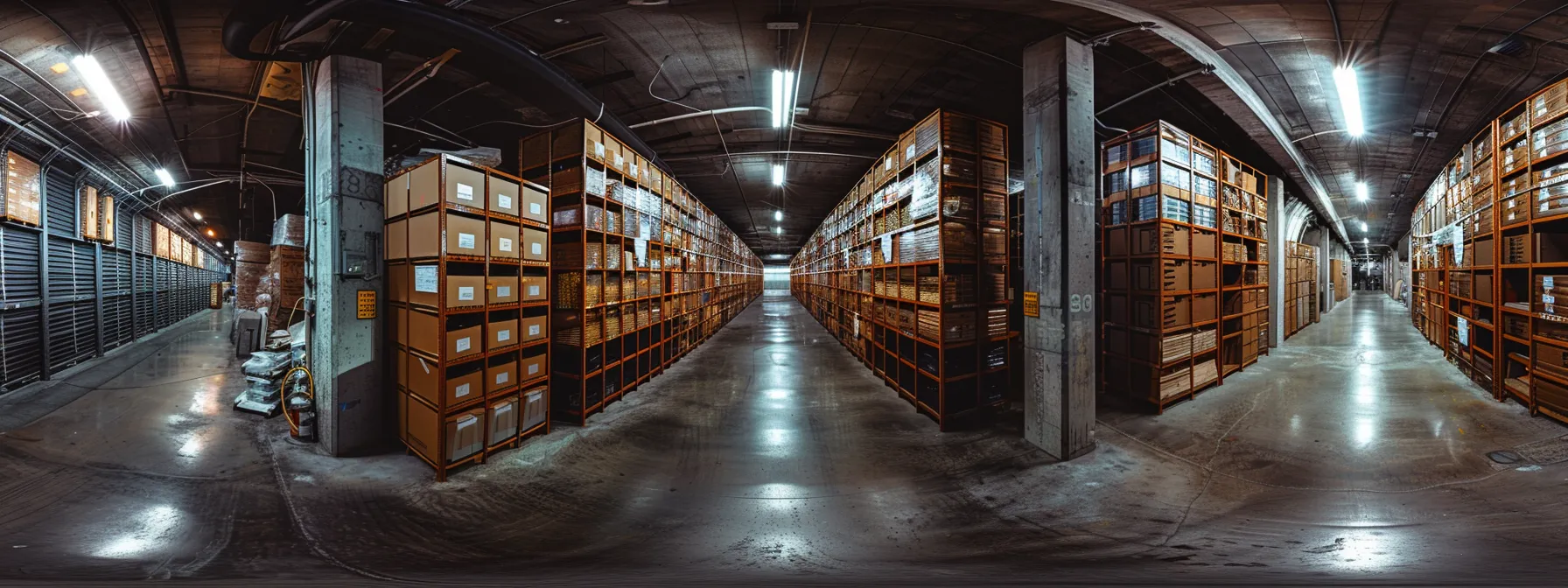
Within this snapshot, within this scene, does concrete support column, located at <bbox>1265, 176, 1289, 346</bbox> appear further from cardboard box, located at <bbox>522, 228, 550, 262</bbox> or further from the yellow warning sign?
the yellow warning sign

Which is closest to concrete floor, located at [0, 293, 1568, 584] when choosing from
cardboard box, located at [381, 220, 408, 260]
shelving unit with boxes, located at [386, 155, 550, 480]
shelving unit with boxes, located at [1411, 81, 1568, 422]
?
shelving unit with boxes, located at [386, 155, 550, 480]

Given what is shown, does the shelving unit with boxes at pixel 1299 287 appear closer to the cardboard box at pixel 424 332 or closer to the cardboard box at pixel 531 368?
the cardboard box at pixel 531 368

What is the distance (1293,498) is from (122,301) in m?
22.1

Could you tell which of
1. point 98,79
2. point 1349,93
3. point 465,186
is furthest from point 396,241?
point 1349,93

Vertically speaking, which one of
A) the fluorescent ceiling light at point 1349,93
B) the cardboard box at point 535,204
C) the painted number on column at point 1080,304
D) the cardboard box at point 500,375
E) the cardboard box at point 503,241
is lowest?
the cardboard box at point 500,375

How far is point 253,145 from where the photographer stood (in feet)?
26.3

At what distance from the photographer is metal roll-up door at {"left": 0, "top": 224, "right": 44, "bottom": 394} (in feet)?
23.3

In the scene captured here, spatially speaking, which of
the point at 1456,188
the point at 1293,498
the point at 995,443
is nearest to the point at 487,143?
the point at 995,443

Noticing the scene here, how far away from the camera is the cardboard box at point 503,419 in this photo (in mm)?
4711

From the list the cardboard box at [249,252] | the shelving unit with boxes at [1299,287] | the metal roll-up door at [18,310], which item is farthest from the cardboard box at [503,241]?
the shelving unit with boxes at [1299,287]

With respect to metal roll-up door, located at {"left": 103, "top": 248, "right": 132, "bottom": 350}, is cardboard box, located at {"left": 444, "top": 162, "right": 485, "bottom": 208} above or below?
above

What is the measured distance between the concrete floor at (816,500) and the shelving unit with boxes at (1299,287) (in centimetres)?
751

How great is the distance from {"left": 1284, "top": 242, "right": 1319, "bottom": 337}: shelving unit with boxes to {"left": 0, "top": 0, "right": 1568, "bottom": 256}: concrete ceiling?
4.01 m

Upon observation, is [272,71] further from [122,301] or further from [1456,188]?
[1456,188]
